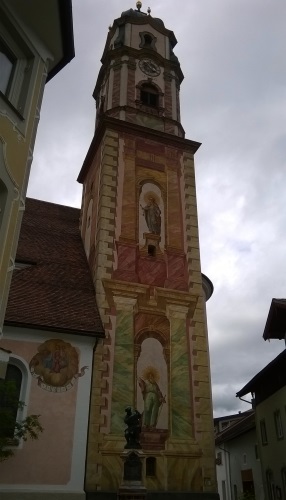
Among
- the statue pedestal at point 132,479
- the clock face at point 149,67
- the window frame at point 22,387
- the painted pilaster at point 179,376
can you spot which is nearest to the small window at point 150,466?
the painted pilaster at point 179,376

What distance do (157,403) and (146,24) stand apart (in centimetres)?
2097

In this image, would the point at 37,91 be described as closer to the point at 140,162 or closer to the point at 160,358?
the point at 160,358

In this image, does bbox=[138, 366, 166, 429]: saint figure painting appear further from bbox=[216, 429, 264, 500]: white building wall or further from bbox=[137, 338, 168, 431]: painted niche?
bbox=[216, 429, 264, 500]: white building wall

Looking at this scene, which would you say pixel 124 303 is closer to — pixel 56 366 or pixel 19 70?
pixel 56 366

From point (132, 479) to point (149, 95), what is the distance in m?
17.5

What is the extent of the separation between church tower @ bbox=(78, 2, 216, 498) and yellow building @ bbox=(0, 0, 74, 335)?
7772 millimetres

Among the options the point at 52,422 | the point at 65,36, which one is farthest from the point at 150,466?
the point at 65,36

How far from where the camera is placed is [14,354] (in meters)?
13.6

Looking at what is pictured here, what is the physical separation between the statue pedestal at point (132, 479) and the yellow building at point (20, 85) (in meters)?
6.53

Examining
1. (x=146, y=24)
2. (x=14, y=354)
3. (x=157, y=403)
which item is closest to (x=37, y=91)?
(x=14, y=354)

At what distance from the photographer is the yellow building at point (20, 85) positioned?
7699 mm

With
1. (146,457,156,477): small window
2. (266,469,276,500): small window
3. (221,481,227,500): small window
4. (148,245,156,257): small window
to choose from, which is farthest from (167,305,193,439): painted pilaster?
(221,481,227,500): small window

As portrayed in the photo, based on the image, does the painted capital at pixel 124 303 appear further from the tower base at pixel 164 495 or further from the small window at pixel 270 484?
the small window at pixel 270 484

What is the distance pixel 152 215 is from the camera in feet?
61.7
